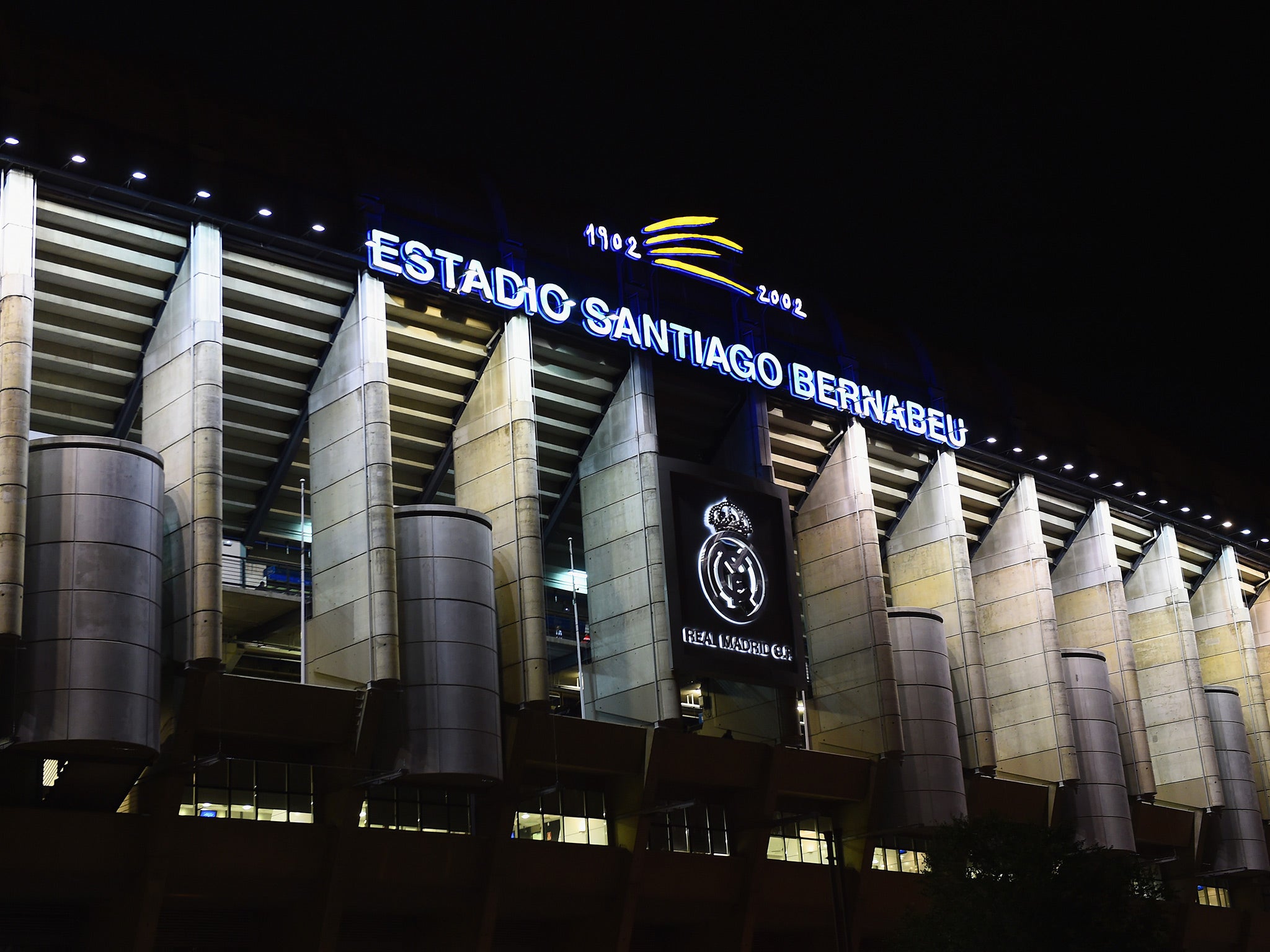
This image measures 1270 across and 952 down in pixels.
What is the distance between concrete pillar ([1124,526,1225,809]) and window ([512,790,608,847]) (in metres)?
29.8

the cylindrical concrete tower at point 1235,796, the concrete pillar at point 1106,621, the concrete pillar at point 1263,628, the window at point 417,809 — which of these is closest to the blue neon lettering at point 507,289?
the window at point 417,809

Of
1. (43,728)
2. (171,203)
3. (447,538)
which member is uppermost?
(171,203)

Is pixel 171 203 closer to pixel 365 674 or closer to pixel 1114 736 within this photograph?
pixel 365 674

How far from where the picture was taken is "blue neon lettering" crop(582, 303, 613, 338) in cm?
5159

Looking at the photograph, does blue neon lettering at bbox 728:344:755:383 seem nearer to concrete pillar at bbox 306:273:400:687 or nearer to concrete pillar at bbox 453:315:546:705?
concrete pillar at bbox 453:315:546:705

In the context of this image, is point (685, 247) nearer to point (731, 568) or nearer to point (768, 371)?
point (768, 371)

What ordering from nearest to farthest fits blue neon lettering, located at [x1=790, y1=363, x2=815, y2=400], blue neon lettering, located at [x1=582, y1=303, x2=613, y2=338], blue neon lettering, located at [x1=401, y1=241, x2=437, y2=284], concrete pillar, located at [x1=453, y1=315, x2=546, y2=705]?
1. concrete pillar, located at [x1=453, y1=315, x2=546, y2=705]
2. blue neon lettering, located at [x1=401, y1=241, x2=437, y2=284]
3. blue neon lettering, located at [x1=582, y1=303, x2=613, y2=338]
4. blue neon lettering, located at [x1=790, y1=363, x2=815, y2=400]

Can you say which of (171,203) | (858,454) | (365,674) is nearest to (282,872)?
(365,674)

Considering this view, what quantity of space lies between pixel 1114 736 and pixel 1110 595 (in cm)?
759

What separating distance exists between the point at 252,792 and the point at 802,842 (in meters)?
22.9

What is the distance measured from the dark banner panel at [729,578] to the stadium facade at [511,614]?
148 millimetres

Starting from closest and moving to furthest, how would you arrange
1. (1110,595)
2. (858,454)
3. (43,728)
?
1. (43,728)
2. (858,454)
3. (1110,595)

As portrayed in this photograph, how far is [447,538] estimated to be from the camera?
43312mm

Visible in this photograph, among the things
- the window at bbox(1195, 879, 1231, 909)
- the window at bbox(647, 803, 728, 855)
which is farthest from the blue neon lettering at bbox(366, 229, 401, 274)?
the window at bbox(1195, 879, 1231, 909)
